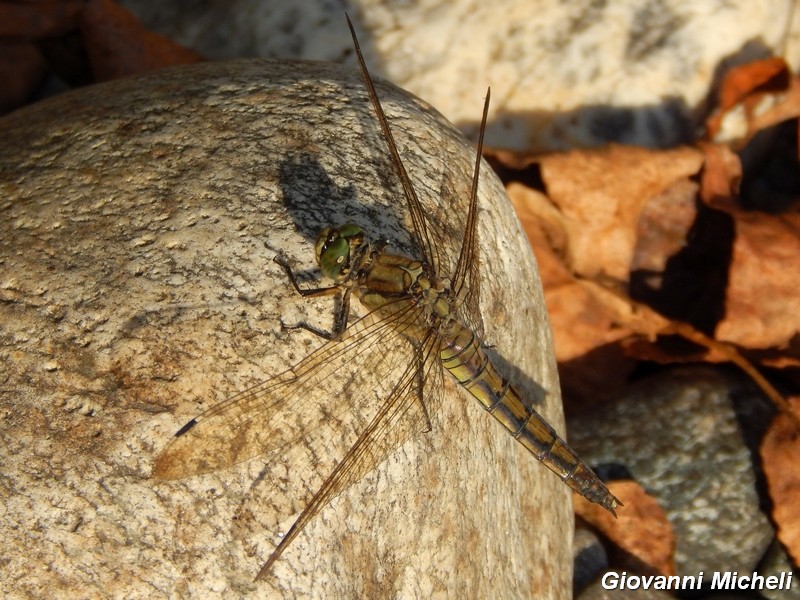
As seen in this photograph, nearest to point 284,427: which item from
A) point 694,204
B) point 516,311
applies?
point 516,311

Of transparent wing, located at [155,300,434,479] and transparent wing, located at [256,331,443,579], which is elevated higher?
transparent wing, located at [155,300,434,479]

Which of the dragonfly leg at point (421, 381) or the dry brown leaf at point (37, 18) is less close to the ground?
the dry brown leaf at point (37, 18)

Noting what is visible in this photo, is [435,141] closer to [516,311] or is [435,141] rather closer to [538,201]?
[516,311]

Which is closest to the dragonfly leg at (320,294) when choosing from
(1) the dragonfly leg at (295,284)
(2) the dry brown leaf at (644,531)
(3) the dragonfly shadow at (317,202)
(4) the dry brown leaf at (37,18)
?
(1) the dragonfly leg at (295,284)

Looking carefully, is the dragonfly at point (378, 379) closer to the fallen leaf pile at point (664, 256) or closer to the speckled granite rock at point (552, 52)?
the fallen leaf pile at point (664, 256)

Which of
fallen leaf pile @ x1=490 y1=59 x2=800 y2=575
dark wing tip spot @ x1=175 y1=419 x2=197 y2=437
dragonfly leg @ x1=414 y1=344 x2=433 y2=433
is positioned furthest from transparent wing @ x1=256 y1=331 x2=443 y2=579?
fallen leaf pile @ x1=490 y1=59 x2=800 y2=575

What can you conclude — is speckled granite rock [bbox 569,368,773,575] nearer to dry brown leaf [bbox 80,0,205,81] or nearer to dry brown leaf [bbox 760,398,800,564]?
dry brown leaf [bbox 760,398,800,564]

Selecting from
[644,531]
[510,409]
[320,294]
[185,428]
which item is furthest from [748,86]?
[185,428]
